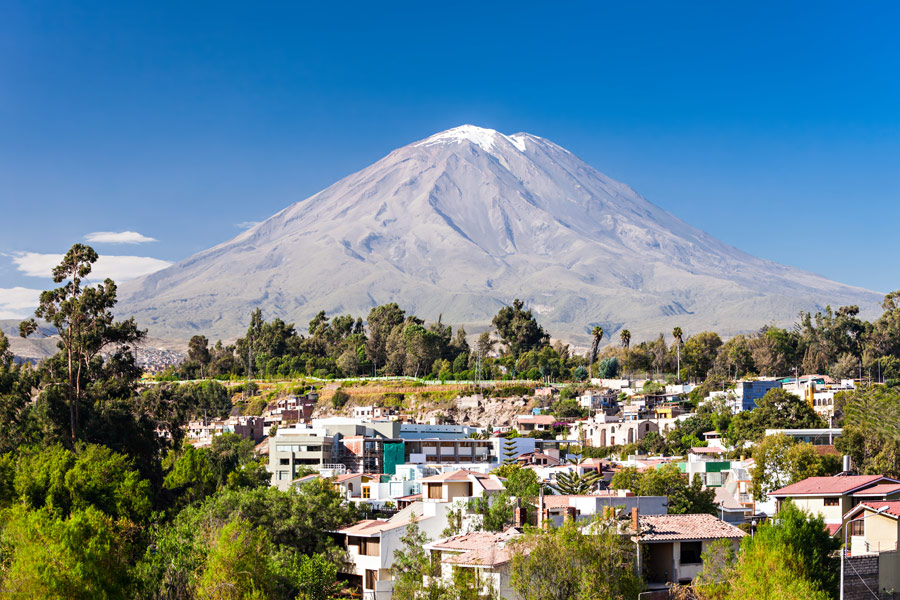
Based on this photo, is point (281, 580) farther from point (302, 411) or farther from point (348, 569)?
point (302, 411)

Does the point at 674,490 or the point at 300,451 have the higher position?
the point at 674,490

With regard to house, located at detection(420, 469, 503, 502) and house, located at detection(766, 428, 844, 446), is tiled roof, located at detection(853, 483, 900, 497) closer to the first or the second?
house, located at detection(420, 469, 503, 502)

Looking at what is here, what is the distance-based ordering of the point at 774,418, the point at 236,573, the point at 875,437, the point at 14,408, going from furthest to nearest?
the point at 774,418
the point at 875,437
the point at 14,408
the point at 236,573

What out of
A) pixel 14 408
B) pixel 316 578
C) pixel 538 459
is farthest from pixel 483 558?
pixel 538 459

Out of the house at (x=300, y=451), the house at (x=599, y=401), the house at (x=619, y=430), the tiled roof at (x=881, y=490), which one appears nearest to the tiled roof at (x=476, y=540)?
the tiled roof at (x=881, y=490)

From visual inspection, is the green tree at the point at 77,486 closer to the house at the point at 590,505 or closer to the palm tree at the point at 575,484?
the house at the point at 590,505

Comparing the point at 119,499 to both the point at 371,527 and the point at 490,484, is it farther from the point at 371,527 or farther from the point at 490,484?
the point at 490,484

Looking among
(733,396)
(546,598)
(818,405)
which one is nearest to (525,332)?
(733,396)
